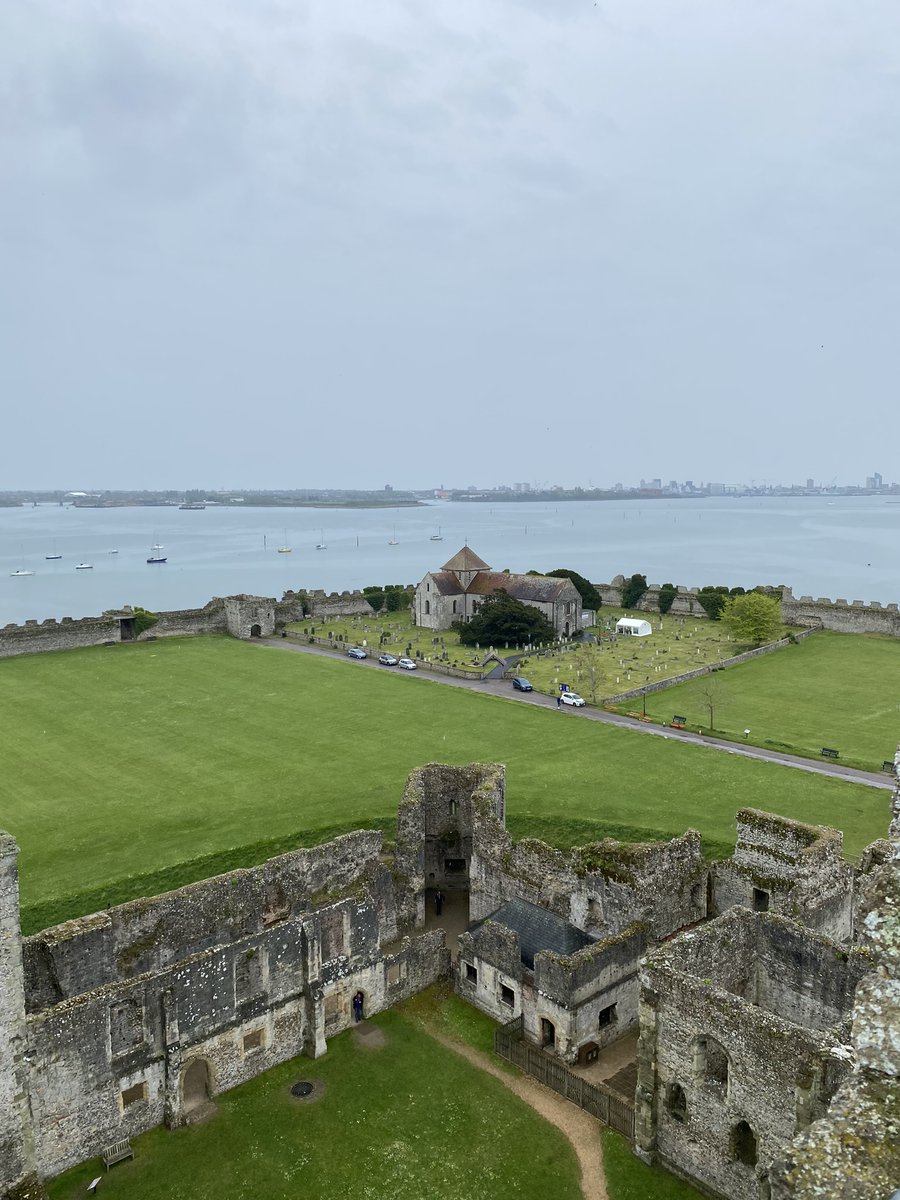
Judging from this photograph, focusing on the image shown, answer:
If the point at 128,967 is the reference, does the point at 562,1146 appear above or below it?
below

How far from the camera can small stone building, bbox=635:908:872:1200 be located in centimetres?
1323

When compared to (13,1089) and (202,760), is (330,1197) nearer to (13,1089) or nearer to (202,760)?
(13,1089)

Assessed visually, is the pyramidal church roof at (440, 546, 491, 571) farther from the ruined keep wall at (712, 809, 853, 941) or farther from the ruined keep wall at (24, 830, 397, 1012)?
the ruined keep wall at (712, 809, 853, 941)

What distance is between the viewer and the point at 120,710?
46.5 meters

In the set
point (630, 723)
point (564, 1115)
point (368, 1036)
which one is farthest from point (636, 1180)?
point (630, 723)

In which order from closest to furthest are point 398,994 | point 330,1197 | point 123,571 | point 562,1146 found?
point 330,1197
point 562,1146
point 398,994
point 123,571

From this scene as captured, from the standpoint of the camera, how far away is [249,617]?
70.2m

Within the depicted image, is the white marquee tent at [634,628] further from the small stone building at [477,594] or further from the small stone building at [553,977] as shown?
the small stone building at [553,977]

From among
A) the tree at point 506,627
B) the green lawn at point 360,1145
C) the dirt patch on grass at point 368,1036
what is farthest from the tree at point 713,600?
the green lawn at point 360,1145

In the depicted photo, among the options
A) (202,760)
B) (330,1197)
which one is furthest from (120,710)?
(330,1197)

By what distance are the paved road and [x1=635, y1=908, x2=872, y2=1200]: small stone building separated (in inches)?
804

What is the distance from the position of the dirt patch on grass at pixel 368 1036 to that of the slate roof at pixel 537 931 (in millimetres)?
3345

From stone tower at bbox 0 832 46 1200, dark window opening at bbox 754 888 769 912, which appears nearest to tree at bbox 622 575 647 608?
dark window opening at bbox 754 888 769 912

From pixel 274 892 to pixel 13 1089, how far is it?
303 inches
